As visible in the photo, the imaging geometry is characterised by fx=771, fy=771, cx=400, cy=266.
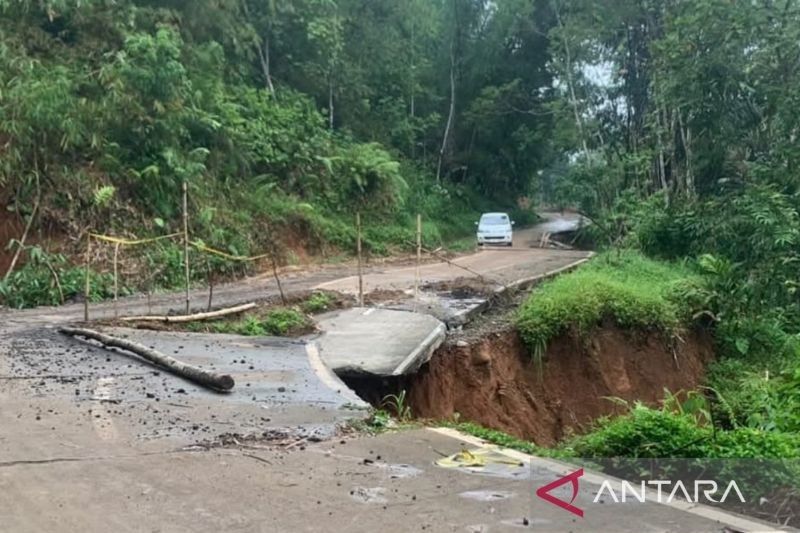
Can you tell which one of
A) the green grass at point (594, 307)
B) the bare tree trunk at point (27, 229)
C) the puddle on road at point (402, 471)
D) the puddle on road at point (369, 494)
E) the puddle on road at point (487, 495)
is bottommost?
the green grass at point (594, 307)

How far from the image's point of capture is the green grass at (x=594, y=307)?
13.4m

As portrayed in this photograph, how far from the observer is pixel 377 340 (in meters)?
10.8

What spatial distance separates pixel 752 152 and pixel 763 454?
46.3 feet

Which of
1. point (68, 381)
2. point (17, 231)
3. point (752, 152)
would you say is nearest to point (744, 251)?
point (752, 152)

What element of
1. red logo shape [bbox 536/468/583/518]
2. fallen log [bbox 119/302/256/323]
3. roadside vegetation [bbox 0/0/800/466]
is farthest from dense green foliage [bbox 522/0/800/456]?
fallen log [bbox 119/302/256/323]

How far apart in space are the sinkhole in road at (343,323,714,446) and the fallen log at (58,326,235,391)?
280cm

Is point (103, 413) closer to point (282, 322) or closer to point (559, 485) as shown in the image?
point (559, 485)

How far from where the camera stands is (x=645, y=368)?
14125mm

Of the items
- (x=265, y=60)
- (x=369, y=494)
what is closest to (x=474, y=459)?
(x=369, y=494)

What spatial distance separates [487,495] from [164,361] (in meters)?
4.90

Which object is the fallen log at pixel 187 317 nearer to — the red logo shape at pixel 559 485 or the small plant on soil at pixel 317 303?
the small plant on soil at pixel 317 303

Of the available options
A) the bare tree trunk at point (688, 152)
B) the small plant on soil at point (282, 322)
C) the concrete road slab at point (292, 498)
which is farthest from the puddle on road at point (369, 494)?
the bare tree trunk at point (688, 152)

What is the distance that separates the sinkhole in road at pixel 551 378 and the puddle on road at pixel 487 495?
16.1 ft

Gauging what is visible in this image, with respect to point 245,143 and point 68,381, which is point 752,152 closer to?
point 245,143
